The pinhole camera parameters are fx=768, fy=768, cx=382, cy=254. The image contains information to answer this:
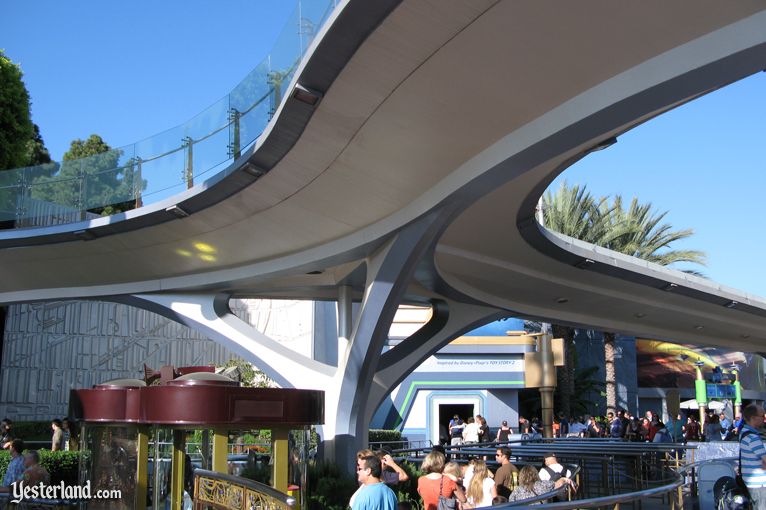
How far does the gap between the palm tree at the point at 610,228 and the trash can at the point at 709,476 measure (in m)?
21.9

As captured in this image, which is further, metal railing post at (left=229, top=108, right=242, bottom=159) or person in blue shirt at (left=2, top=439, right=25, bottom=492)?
metal railing post at (left=229, top=108, right=242, bottom=159)

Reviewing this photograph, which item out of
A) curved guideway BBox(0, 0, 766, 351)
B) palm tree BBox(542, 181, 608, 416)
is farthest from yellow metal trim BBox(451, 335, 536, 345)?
curved guideway BBox(0, 0, 766, 351)

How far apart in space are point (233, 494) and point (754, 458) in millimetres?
5155

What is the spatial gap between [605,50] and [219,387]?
244 inches

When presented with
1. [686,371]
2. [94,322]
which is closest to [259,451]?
[94,322]

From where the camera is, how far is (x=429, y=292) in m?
23.1

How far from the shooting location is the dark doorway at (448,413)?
35.1m

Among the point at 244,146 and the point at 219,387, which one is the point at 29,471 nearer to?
the point at 219,387

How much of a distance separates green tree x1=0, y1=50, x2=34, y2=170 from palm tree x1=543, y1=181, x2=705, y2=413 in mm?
21192

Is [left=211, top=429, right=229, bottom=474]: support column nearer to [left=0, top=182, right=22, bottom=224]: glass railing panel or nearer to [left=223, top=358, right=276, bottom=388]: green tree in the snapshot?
[left=0, top=182, right=22, bottom=224]: glass railing panel

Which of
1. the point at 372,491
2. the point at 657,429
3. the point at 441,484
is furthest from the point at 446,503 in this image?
the point at 657,429

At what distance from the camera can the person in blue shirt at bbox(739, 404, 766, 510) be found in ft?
24.4

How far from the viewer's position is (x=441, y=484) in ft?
24.7

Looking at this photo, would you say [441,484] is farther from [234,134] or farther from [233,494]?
[234,134]
